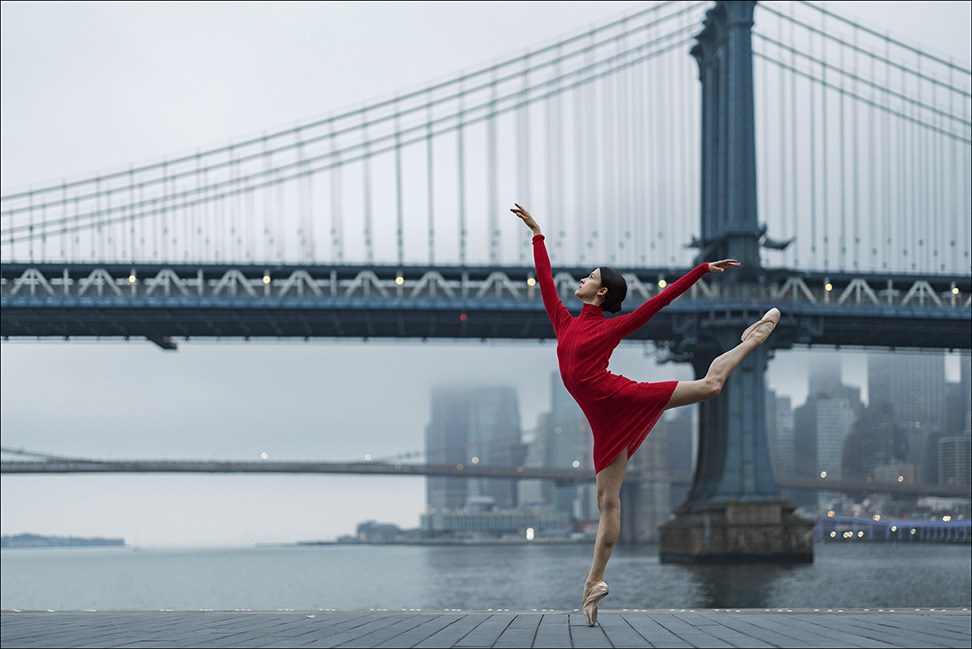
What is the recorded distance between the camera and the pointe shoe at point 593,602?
7480mm

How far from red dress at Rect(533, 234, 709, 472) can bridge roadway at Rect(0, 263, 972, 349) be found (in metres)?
42.1

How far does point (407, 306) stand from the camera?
50844 mm

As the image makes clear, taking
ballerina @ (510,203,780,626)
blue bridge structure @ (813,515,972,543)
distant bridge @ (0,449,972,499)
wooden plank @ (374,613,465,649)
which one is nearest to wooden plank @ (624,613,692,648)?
ballerina @ (510,203,780,626)

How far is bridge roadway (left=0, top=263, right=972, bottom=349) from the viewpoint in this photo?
166 feet

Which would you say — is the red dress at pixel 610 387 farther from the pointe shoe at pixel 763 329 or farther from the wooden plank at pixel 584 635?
the wooden plank at pixel 584 635

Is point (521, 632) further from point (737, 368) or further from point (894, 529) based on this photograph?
point (894, 529)

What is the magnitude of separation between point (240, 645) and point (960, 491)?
91.1 m

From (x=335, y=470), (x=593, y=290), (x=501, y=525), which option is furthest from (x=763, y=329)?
(x=501, y=525)

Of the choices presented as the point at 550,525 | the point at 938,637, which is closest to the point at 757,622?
the point at 938,637

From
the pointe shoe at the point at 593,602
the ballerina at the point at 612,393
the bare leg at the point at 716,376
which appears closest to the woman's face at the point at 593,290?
the ballerina at the point at 612,393

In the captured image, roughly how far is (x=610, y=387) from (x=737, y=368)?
44146 mm

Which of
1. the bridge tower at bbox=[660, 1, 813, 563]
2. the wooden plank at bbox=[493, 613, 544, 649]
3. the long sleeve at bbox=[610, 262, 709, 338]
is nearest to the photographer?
the wooden plank at bbox=[493, 613, 544, 649]

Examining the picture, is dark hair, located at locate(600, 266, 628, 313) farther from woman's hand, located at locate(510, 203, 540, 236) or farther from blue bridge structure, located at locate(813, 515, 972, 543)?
blue bridge structure, located at locate(813, 515, 972, 543)

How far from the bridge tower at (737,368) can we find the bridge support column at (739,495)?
4 cm
